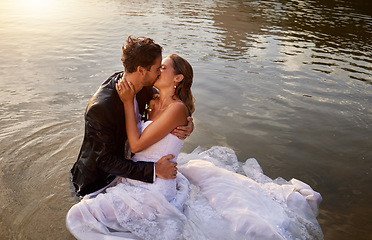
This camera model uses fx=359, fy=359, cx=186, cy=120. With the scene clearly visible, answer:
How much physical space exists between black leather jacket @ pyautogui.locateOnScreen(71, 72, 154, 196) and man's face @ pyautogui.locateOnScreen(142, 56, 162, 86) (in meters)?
0.34

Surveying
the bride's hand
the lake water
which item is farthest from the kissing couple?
the lake water

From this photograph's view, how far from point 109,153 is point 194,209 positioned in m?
1.06

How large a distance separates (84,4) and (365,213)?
19901 mm

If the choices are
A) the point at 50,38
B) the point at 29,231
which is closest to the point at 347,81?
the point at 29,231

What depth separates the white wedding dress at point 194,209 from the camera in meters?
3.39

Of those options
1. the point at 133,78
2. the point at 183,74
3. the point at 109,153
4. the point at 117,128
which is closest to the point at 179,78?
the point at 183,74

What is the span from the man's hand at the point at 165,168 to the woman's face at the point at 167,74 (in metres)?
0.76

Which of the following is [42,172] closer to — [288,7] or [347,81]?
[347,81]

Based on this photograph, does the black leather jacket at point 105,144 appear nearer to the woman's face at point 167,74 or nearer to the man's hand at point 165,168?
the man's hand at point 165,168

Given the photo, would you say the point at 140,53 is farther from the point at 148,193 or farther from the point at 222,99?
the point at 222,99

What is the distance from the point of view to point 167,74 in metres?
3.70

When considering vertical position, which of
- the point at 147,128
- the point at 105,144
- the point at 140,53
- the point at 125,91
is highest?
the point at 140,53

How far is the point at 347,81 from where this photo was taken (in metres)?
9.08

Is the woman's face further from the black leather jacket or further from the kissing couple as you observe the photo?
the black leather jacket
